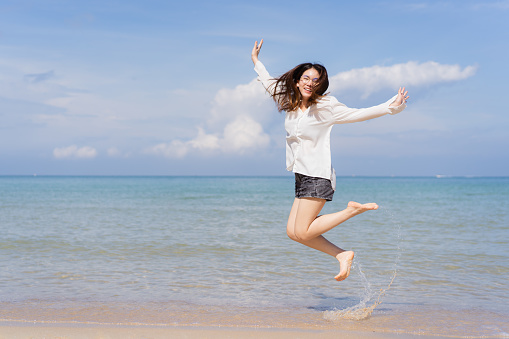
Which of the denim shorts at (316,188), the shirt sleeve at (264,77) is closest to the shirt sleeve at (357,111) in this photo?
the denim shorts at (316,188)

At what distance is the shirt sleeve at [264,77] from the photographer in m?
4.64

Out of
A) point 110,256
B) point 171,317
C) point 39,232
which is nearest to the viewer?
point 171,317

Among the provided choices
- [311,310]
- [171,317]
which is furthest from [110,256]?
[311,310]

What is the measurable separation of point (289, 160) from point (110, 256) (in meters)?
4.46

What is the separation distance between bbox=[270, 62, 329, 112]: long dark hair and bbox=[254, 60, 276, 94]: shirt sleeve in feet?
0.21

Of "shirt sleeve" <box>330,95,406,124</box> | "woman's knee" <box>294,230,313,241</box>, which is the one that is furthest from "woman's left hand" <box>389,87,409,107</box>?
"woman's knee" <box>294,230,313,241</box>

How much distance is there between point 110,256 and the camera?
782 centimetres

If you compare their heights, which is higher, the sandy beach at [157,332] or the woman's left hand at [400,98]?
the woman's left hand at [400,98]

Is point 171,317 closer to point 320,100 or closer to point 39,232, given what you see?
point 320,100

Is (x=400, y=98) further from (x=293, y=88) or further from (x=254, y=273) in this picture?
(x=254, y=273)

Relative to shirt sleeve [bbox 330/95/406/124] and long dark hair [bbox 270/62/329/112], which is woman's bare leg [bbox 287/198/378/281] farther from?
long dark hair [bbox 270/62/329/112]

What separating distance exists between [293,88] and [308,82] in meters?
0.15

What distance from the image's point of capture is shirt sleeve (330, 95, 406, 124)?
407 centimetres

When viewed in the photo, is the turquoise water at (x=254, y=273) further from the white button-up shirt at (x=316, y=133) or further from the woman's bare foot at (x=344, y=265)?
the white button-up shirt at (x=316, y=133)
